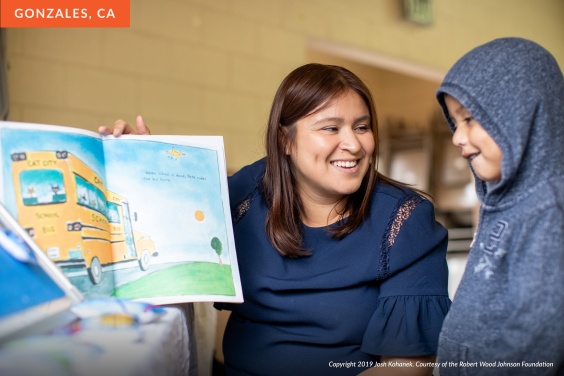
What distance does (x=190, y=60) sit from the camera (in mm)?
2844

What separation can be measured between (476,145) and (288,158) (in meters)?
0.65

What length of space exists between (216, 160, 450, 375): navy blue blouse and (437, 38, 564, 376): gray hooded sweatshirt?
0.25 m

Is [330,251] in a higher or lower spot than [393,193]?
lower

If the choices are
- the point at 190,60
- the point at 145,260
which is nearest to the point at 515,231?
the point at 145,260

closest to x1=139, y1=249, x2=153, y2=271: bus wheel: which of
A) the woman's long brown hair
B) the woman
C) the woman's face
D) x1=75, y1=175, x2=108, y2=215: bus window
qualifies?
x1=75, y1=175, x2=108, y2=215: bus window

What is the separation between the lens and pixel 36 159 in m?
1.03

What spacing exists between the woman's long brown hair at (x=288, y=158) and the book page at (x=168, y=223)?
232mm

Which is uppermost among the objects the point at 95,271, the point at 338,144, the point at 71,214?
the point at 338,144

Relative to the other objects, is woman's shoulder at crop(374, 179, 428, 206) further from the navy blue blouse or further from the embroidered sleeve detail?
the embroidered sleeve detail

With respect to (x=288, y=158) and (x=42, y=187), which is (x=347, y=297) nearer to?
(x=288, y=158)

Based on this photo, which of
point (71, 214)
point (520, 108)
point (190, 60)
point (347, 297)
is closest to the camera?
point (520, 108)

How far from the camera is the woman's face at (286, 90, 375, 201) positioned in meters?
1.42

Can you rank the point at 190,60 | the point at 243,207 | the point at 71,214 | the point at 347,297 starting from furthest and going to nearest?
the point at 190,60 < the point at 243,207 < the point at 347,297 < the point at 71,214

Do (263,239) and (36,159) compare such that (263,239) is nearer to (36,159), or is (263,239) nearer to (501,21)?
Answer: (36,159)
